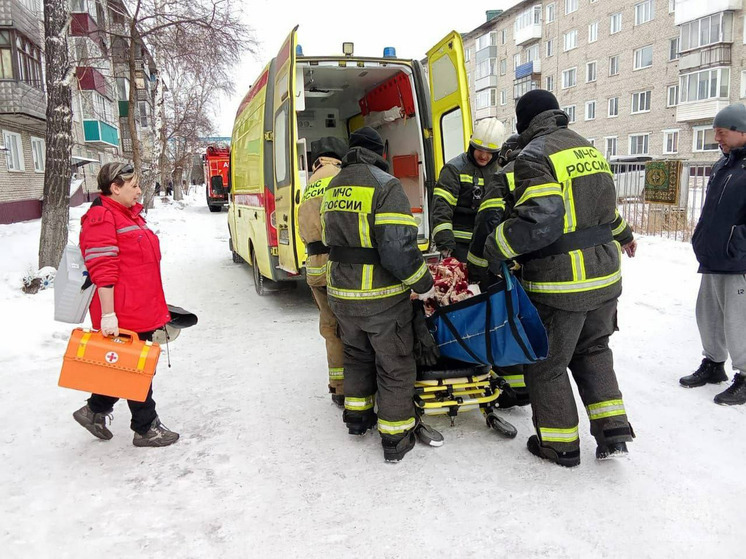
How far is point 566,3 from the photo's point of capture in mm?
35281

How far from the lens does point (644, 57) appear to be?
31.0 meters

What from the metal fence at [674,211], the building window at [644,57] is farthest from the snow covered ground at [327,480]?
the building window at [644,57]

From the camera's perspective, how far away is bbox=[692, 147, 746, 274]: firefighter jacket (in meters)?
3.56

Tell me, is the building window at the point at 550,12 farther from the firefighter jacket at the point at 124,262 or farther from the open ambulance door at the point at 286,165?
the firefighter jacket at the point at 124,262

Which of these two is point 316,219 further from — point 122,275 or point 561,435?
point 561,435

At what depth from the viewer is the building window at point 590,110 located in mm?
34156

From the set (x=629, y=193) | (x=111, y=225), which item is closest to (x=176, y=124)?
(x=629, y=193)

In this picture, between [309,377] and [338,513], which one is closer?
[338,513]

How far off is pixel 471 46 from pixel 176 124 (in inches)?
1147

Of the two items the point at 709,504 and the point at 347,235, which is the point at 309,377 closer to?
the point at 347,235

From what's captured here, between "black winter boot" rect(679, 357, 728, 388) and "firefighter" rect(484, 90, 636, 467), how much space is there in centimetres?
129

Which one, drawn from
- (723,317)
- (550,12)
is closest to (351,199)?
(723,317)

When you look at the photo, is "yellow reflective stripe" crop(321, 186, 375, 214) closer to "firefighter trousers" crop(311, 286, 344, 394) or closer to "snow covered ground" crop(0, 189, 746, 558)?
"firefighter trousers" crop(311, 286, 344, 394)

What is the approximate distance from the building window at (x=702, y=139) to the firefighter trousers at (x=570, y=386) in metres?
30.3
